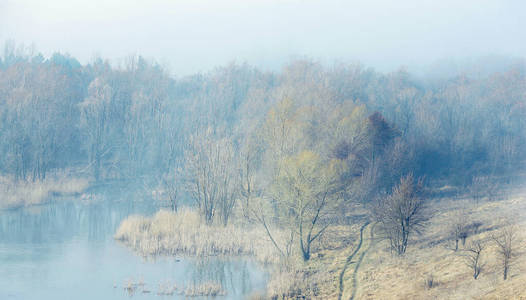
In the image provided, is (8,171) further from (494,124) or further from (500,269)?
(494,124)

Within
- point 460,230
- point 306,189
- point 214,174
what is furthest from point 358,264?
point 214,174

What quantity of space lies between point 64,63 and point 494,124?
55.7 metres

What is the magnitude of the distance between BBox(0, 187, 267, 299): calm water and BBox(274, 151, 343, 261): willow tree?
296cm

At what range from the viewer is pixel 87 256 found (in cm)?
2509

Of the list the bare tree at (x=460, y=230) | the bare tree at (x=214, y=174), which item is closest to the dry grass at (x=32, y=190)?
the bare tree at (x=214, y=174)

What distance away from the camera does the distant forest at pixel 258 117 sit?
34375 millimetres

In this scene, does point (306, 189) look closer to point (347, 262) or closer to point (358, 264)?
point (347, 262)

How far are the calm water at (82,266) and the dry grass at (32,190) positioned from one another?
3015mm

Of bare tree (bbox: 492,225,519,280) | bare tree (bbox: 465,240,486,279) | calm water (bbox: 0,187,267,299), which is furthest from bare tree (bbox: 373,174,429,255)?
calm water (bbox: 0,187,267,299)

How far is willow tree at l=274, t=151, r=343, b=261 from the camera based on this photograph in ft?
72.8

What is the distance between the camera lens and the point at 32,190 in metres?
38.9

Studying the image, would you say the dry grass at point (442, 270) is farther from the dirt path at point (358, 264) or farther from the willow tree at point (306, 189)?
the willow tree at point (306, 189)

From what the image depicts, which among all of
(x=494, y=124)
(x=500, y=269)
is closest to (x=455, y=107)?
(x=494, y=124)

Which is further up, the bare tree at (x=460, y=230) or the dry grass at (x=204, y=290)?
the bare tree at (x=460, y=230)
